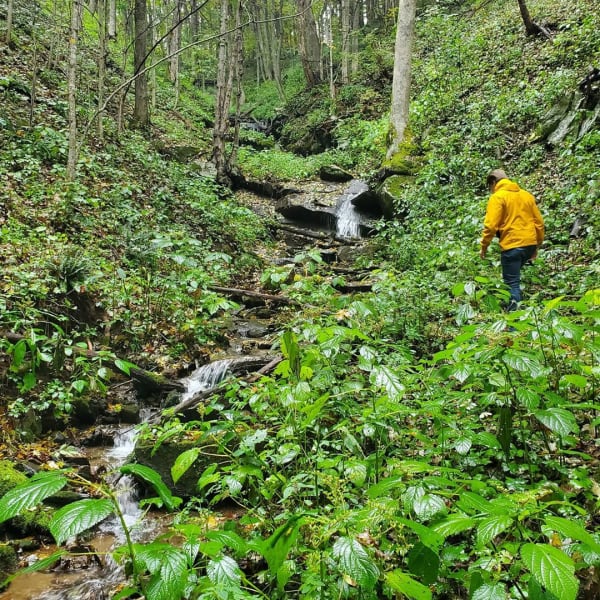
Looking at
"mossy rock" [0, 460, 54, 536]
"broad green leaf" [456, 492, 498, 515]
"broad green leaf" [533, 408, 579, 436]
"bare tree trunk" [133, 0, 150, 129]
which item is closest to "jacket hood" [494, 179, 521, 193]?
"broad green leaf" [533, 408, 579, 436]

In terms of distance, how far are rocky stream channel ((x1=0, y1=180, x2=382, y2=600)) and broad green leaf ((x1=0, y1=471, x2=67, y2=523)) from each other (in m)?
0.37

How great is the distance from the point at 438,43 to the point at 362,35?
45.0 feet

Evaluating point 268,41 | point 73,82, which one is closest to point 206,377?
point 73,82

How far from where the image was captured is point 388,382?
2.34m

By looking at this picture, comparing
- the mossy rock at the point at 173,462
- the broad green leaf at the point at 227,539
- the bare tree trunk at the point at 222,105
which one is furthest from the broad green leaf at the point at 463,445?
the bare tree trunk at the point at 222,105

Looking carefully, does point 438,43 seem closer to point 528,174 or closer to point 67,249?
point 528,174

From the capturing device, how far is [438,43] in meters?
17.2

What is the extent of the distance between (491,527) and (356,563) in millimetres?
434

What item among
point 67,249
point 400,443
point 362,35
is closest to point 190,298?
point 67,249

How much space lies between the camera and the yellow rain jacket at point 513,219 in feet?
18.6

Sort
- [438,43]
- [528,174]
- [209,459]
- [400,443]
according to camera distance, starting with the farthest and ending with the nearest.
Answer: [438,43] < [528,174] < [209,459] < [400,443]

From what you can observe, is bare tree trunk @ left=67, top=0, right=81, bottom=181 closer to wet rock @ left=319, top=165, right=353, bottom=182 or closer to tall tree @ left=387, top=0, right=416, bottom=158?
tall tree @ left=387, top=0, right=416, bottom=158

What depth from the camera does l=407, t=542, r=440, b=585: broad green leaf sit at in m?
1.53

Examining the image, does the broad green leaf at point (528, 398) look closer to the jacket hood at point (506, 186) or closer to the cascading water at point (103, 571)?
the cascading water at point (103, 571)
